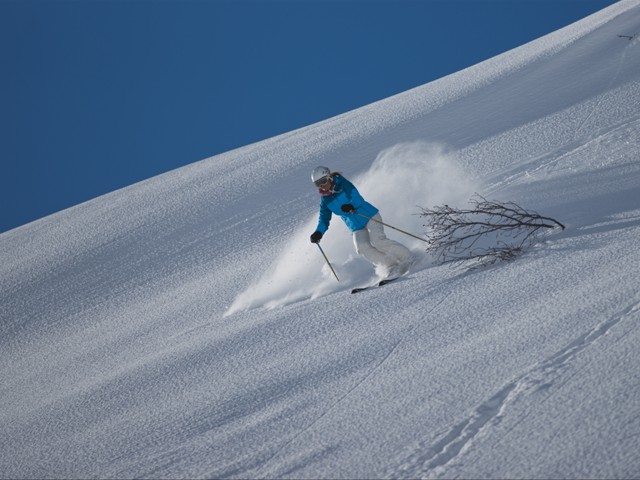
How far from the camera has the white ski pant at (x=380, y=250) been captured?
7.58m

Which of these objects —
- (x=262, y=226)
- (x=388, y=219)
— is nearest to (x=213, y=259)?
(x=262, y=226)

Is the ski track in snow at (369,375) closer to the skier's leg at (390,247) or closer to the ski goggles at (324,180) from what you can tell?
the skier's leg at (390,247)

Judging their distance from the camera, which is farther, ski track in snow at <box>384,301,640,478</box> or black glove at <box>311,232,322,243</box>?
black glove at <box>311,232,322,243</box>

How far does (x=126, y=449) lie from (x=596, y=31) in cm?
A: 1785

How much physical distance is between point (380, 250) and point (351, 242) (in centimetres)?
131

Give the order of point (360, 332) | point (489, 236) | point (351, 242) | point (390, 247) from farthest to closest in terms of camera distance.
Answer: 1. point (351, 242)
2. point (390, 247)
3. point (489, 236)
4. point (360, 332)

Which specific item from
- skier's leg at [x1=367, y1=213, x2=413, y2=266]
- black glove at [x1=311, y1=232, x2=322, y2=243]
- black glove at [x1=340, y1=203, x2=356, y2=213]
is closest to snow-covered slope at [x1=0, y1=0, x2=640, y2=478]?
skier's leg at [x1=367, y1=213, x2=413, y2=266]

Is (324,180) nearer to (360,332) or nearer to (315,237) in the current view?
(315,237)

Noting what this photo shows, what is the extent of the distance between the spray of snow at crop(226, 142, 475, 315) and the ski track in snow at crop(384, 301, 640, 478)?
3136 millimetres

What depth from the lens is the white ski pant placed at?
7.58 m

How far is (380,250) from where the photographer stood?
770 cm

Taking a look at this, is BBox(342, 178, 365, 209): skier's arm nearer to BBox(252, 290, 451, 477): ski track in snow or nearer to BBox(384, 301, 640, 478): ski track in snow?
BBox(252, 290, 451, 477): ski track in snow

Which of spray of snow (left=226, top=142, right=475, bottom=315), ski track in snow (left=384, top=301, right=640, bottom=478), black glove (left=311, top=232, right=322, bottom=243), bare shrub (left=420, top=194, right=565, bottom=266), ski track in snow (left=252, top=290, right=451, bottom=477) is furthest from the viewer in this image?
spray of snow (left=226, top=142, right=475, bottom=315)

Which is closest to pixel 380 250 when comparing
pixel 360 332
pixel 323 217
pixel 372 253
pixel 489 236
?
pixel 372 253
